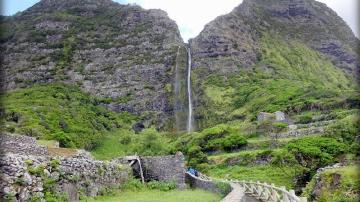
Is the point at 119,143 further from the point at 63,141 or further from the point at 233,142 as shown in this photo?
the point at 233,142

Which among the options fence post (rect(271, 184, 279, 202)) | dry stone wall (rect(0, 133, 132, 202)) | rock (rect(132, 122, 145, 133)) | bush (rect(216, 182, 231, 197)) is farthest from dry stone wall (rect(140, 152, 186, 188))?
rock (rect(132, 122, 145, 133))

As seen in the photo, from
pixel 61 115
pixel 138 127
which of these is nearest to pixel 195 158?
pixel 61 115

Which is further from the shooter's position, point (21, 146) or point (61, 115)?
point (61, 115)

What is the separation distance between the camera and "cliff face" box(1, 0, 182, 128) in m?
143

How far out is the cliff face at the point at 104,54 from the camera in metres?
143

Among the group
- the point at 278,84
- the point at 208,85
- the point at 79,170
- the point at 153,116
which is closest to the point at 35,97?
the point at 153,116

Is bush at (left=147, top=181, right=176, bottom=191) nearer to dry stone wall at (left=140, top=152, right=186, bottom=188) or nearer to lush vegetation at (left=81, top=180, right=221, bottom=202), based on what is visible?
lush vegetation at (left=81, top=180, right=221, bottom=202)

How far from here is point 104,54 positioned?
16438 cm

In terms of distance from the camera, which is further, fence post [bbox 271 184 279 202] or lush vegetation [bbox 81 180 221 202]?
fence post [bbox 271 184 279 202]

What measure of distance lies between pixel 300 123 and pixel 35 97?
215 feet

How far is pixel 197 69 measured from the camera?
155 m

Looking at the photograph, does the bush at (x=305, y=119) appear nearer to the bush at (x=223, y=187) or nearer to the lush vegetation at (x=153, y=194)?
the lush vegetation at (x=153, y=194)

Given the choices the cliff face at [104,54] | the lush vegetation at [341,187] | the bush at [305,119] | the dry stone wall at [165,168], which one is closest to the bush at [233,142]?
the bush at [305,119]

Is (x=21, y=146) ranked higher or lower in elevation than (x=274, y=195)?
higher
